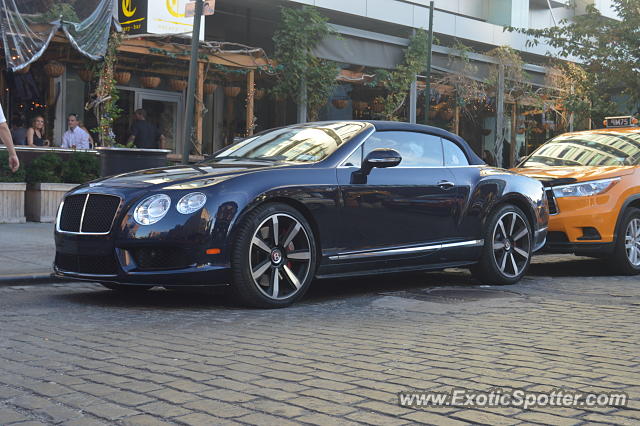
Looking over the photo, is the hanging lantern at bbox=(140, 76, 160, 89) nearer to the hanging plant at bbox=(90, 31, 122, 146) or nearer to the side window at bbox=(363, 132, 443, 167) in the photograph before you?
the hanging plant at bbox=(90, 31, 122, 146)

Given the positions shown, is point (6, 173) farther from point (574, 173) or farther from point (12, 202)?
point (574, 173)

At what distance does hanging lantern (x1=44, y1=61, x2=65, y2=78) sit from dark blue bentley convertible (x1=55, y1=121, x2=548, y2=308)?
948 centimetres

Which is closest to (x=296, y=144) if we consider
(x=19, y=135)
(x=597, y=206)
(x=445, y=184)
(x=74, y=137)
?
(x=445, y=184)

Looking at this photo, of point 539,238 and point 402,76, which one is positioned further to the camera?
point 402,76

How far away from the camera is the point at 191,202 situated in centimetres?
637

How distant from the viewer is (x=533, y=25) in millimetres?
31219

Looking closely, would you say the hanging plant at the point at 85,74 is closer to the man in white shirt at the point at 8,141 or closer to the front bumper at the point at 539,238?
the man in white shirt at the point at 8,141

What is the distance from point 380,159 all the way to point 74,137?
1070 cm

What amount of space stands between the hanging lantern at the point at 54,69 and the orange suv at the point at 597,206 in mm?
9733

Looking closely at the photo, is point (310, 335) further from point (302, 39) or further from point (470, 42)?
point (470, 42)

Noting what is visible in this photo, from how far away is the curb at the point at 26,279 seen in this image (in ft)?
26.2

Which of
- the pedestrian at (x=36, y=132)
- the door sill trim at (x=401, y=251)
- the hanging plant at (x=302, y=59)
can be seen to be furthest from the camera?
the hanging plant at (x=302, y=59)

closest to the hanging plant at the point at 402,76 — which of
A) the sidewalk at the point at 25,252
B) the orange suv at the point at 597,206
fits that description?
the sidewalk at the point at 25,252

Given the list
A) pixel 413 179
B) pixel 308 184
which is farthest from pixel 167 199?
pixel 413 179
